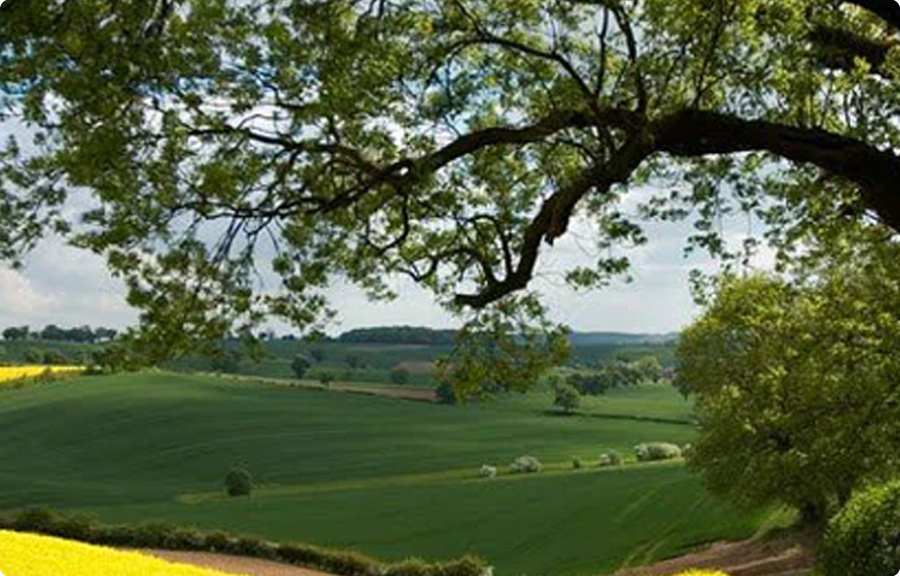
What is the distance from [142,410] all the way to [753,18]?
62.1 meters

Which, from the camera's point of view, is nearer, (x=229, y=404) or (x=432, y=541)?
(x=432, y=541)

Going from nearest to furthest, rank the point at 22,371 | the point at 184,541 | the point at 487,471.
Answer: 1. the point at 184,541
2. the point at 22,371
3. the point at 487,471

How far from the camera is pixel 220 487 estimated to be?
6125 cm

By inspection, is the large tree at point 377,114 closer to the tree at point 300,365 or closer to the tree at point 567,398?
the tree at point 567,398

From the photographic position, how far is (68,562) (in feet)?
54.3

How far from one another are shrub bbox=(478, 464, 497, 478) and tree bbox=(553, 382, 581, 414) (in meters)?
4.61

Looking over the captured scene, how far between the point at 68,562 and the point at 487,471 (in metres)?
44.5

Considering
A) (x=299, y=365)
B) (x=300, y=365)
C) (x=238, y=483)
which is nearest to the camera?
(x=238, y=483)

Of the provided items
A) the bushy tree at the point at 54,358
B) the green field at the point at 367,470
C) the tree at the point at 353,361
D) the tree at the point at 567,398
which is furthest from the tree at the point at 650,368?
the bushy tree at the point at 54,358

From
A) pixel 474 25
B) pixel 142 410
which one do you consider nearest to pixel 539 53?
pixel 474 25

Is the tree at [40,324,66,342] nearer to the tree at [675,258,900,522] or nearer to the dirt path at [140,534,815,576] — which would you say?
the dirt path at [140,534,815,576]

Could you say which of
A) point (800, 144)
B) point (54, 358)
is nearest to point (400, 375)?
point (54, 358)

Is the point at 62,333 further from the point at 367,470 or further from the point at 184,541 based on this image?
the point at 367,470

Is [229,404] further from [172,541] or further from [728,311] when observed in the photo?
[728,311]
